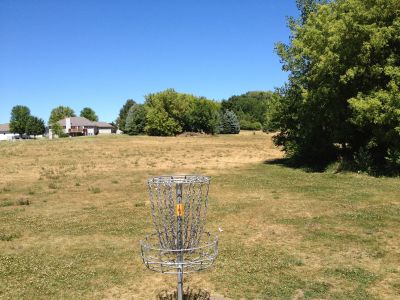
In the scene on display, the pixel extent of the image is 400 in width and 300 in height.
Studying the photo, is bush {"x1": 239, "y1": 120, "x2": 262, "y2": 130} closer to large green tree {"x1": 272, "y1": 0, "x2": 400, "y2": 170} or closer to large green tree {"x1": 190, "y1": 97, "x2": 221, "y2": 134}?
large green tree {"x1": 190, "y1": 97, "x2": 221, "y2": 134}

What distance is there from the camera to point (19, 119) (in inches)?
4798

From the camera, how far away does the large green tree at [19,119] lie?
121 meters

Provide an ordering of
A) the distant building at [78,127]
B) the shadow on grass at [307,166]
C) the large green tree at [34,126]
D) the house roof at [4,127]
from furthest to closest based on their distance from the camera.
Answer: the house roof at [4,127] < the distant building at [78,127] < the large green tree at [34,126] < the shadow on grass at [307,166]

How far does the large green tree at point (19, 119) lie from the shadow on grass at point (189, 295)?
411ft

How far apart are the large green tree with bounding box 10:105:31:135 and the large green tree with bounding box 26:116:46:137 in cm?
168

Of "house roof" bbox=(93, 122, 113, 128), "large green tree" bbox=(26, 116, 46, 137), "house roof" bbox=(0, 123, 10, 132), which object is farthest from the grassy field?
"house roof" bbox=(0, 123, 10, 132)

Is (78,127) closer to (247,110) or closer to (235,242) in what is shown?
(247,110)

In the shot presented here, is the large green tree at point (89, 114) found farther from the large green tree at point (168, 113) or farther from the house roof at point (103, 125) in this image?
the large green tree at point (168, 113)

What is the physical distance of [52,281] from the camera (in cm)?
834

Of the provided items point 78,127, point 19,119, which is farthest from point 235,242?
point 78,127

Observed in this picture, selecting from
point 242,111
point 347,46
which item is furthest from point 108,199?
point 242,111

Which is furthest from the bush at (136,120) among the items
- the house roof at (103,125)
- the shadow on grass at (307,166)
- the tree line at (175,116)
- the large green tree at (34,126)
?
the shadow on grass at (307,166)

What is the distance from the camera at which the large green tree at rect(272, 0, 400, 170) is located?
21203 millimetres

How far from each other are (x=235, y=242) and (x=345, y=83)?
49.7ft
